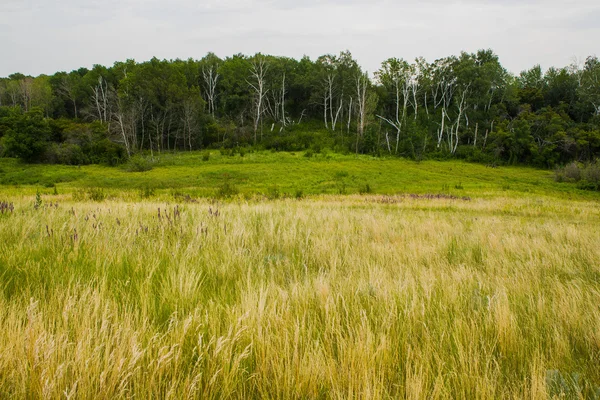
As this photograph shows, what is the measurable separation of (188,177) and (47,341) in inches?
1223

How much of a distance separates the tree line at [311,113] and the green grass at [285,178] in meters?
7.46

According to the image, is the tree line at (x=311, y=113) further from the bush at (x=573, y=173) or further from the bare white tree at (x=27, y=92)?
the bush at (x=573, y=173)

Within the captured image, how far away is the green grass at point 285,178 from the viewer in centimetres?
2567

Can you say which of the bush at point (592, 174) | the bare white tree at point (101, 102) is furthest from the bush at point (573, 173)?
the bare white tree at point (101, 102)

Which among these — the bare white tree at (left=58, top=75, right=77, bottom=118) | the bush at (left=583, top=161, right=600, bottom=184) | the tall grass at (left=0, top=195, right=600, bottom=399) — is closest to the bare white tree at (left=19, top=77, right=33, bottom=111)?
the bare white tree at (left=58, top=75, right=77, bottom=118)

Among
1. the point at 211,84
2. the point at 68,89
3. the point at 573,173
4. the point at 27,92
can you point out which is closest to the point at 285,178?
the point at 573,173

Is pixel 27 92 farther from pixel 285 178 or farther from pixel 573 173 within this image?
pixel 573 173

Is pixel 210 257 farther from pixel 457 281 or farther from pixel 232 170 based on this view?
pixel 232 170

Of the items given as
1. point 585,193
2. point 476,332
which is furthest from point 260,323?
point 585,193

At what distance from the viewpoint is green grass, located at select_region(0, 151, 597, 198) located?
25.7 meters

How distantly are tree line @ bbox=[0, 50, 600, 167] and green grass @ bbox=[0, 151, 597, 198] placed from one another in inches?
294

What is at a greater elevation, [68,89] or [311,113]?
[68,89]

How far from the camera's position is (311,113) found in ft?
252

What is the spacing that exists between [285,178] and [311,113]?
166 feet
